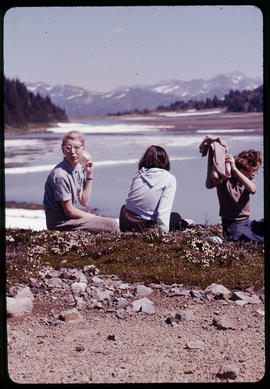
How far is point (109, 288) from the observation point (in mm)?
7121

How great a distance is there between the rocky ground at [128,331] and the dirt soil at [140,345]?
0.03 feet

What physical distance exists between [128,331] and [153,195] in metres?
2.40

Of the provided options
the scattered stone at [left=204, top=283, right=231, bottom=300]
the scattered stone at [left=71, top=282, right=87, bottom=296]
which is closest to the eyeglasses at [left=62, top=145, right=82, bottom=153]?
the scattered stone at [left=71, top=282, right=87, bottom=296]

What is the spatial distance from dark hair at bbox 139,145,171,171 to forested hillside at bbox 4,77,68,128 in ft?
4.32

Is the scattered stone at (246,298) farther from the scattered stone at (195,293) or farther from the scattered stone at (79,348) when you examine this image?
the scattered stone at (79,348)

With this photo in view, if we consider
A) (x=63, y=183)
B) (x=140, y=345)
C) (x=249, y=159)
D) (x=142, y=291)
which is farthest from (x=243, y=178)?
(x=140, y=345)

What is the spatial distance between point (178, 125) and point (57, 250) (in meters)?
2.55

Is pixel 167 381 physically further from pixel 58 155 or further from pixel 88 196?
pixel 58 155

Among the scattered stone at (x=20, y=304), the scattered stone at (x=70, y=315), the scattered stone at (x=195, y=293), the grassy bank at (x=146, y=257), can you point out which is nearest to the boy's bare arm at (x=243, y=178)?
the grassy bank at (x=146, y=257)

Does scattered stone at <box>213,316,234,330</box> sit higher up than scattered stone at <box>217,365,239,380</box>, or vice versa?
scattered stone at <box>213,316,234,330</box>

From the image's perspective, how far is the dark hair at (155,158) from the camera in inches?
322

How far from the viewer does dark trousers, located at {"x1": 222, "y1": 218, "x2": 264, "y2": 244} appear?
7.88 meters

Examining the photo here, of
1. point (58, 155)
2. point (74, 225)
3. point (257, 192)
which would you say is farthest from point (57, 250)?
point (257, 192)

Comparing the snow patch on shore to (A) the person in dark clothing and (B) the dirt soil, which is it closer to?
(B) the dirt soil
